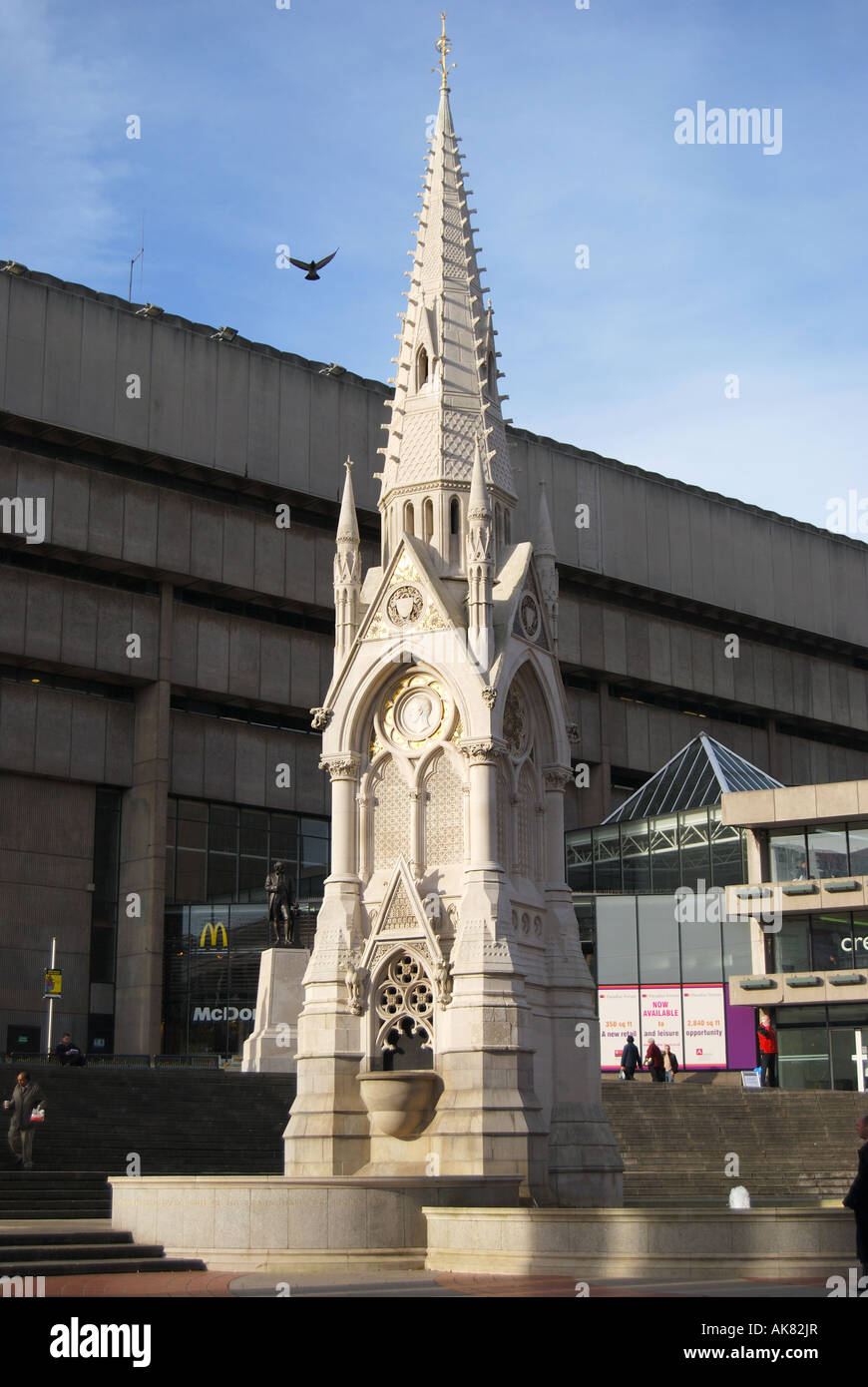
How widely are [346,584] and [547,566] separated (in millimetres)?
3298

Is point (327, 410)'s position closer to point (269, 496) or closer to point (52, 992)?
point (269, 496)

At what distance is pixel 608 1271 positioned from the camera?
18469 millimetres

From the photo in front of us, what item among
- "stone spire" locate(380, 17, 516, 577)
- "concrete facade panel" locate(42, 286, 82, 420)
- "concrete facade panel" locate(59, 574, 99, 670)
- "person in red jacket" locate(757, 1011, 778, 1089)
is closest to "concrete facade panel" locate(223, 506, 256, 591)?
"concrete facade panel" locate(59, 574, 99, 670)

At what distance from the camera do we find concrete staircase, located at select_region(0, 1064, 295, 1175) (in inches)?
1169

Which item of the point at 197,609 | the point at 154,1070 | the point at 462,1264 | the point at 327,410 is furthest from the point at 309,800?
the point at 462,1264

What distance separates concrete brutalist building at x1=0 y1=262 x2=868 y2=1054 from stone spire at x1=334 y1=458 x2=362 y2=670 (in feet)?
115

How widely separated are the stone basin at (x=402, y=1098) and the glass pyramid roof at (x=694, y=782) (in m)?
37.5

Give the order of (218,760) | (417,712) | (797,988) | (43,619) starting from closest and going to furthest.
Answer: (417,712) < (797,988) < (43,619) < (218,760)

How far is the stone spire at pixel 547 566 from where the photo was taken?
1046 inches

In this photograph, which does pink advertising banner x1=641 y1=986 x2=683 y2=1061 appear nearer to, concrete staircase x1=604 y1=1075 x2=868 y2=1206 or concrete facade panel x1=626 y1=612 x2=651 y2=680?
concrete staircase x1=604 y1=1075 x2=868 y2=1206

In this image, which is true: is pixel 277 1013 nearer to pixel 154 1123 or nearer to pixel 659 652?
pixel 154 1123

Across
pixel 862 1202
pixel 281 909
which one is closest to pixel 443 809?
pixel 862 1202

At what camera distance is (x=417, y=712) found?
24.8 metres
